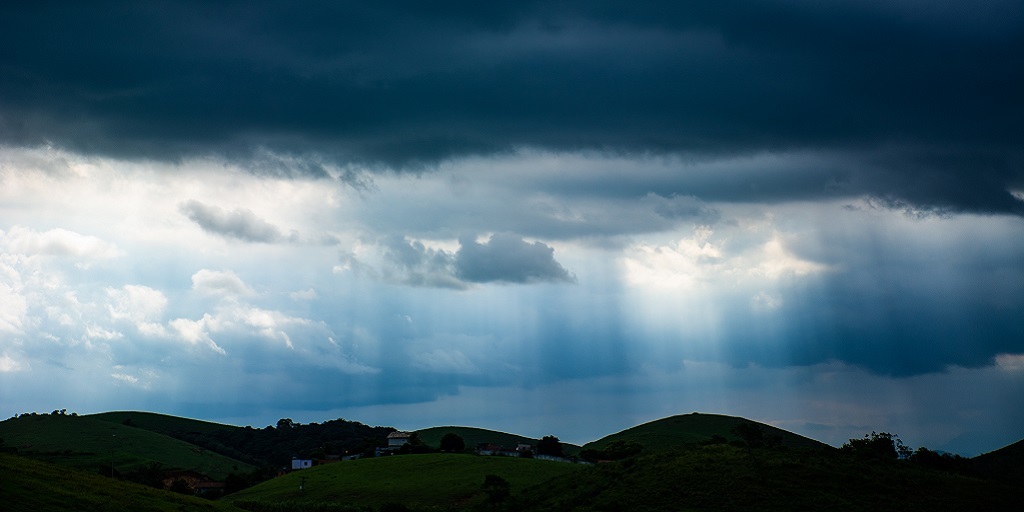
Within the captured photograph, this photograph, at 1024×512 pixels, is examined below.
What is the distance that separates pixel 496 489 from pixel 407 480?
33.1 metres

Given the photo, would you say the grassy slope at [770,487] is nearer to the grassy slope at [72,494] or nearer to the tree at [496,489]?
the tree at [496,489]

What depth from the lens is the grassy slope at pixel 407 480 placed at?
153125mm

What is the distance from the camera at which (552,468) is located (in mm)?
171250

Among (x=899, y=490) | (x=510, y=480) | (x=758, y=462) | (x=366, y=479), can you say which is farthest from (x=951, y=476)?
(x=366, y=479)

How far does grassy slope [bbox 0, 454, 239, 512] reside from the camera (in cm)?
9938

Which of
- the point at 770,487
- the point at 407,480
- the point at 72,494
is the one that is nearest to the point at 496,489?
the point at 407,480

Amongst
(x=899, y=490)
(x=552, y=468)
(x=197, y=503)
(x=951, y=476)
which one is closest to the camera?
(x=899, y=490)

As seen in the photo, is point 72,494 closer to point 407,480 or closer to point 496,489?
point 496,489

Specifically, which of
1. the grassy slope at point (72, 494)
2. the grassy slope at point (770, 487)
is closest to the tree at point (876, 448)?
the grassy slope at point (770, 487)

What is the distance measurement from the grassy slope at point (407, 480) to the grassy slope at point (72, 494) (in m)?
26.7

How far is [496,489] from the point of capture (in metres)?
141

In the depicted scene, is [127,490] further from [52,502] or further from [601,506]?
[601,506]

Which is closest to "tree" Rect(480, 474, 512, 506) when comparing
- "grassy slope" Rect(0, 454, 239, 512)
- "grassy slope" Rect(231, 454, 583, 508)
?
"grassy slope" Rect(231, 454, 583, 508)

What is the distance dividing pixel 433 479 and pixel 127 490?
184ft
